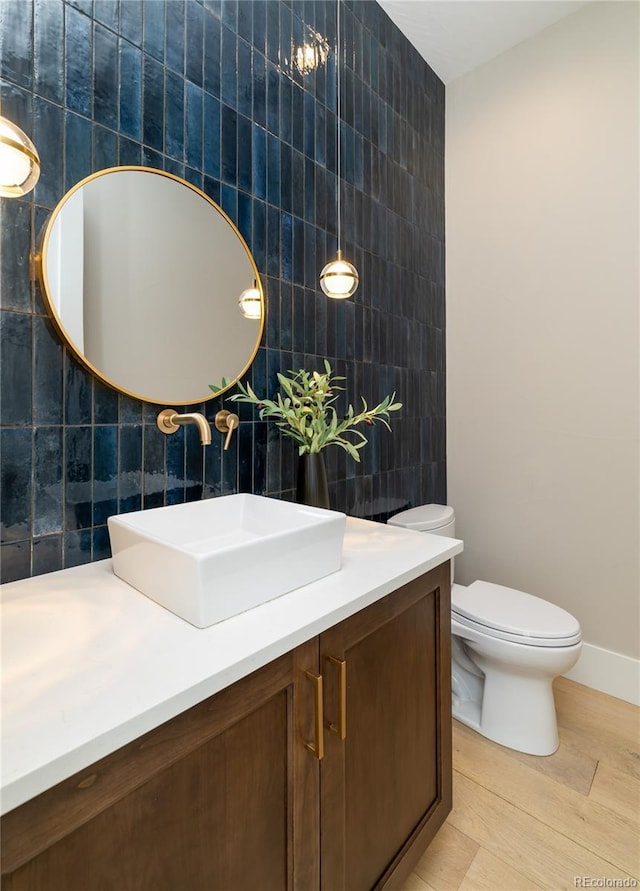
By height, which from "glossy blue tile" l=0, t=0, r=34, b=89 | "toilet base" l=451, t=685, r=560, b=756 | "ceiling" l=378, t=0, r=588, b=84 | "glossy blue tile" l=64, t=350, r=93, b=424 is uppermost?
"ceiling" l=378, t=0, r=588, b=84

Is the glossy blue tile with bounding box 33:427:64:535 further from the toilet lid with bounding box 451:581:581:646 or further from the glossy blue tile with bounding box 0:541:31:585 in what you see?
the toilet lid with bounding box 451:581:581:646

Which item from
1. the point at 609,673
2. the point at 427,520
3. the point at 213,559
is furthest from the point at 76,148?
the point at 609,673

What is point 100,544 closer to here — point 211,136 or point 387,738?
point 387,738

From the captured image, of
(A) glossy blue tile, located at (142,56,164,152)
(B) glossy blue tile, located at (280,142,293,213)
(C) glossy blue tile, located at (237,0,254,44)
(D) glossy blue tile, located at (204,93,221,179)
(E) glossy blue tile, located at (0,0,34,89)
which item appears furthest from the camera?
(B) glossy blue tile, located at (280,142,293,213)

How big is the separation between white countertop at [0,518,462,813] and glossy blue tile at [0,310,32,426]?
0.36 meters

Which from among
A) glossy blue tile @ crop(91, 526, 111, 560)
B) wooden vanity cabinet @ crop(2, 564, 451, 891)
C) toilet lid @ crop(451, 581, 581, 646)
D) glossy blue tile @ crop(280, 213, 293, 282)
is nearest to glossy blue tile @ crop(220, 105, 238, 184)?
glossy blue tile @ crop(280, 213, 293, 282)

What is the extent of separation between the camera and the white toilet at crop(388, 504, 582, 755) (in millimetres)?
1463

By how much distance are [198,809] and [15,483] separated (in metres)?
0.71

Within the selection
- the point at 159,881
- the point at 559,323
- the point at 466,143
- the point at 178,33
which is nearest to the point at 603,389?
the point at 559,323

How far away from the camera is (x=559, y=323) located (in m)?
2.03

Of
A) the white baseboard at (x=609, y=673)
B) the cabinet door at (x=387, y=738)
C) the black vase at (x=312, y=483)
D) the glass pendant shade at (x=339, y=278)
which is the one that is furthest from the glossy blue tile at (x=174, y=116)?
the white baseboard at (x=609, y=673)

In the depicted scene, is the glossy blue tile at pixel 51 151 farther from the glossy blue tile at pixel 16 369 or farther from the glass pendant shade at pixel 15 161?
the glossy blue tile at pixel 16 369

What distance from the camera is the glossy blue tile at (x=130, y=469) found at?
3.48 feet

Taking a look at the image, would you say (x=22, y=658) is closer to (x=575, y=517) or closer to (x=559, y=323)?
(x=575, y=517)
